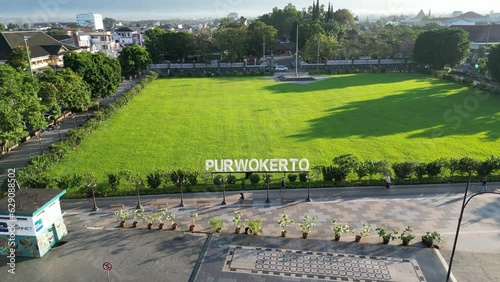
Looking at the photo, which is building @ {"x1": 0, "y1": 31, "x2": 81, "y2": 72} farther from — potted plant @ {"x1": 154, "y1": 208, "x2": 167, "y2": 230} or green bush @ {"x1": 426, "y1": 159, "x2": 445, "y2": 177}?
green bush @ {"x1": 426, "y1": 159, "x2": 445, "y2": 177}

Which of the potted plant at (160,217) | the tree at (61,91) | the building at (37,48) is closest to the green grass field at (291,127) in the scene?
the tree at (61,91)

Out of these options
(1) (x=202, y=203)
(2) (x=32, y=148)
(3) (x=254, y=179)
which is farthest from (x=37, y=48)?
(3) (x=254, y=179)

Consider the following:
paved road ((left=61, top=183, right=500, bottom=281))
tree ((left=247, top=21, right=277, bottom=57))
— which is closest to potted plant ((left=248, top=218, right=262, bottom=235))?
paved road ((left=61, top=183, right=500, bottom=281))

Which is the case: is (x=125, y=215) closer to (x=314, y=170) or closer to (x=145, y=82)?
(x=314, y=170)

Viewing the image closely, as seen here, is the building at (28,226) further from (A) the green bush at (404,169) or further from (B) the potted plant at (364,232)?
(A) the green bush at (404,169)

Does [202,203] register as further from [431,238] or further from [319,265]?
[431,238]

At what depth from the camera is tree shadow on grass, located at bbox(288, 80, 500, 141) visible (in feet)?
119

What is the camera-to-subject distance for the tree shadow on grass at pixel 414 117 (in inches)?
1426

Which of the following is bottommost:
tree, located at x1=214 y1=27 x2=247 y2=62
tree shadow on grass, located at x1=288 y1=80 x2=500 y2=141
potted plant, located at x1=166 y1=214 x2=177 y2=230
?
potted plant, located at x1=166 y1=214 x2=177 y2=230

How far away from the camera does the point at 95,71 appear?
45.1 meters

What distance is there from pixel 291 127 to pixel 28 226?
26.7m

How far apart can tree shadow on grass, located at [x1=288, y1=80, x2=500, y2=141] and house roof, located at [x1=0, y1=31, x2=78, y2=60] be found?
190 ft

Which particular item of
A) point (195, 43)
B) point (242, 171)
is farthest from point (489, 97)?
point (195, 43)

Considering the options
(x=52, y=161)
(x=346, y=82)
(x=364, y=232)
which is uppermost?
(x=346, y=82)
